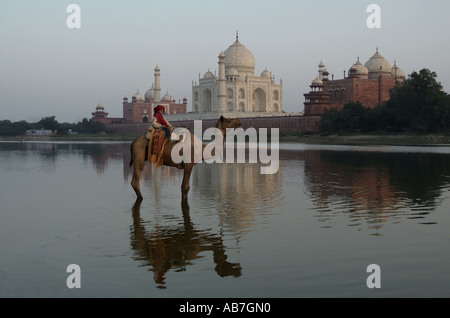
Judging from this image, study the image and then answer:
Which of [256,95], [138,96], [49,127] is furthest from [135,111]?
[256,95]

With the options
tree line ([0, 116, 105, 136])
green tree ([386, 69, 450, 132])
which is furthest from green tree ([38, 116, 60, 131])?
green tree ([386, 69, 450, 132])

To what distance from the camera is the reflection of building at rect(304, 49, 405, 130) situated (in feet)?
232

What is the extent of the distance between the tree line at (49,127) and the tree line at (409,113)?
57.3 meters

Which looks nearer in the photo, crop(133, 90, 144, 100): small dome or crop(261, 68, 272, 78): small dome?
crop(261, 68, 272, 78): small dome

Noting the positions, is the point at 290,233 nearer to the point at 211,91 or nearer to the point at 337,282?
the point at 337,282

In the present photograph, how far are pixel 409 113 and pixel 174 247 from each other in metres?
49.3

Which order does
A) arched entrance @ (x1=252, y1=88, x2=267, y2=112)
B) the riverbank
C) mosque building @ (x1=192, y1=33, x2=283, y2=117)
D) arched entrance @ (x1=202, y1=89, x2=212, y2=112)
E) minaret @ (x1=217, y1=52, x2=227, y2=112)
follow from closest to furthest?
the riverbank, minaret @ (x1=217, y1=52, x2=227, y2=112), mosque building @ (x1=192, y1=33, x2=283, y2=117), arched entrance @ (x1=202, y1=89, x2=212, y2=112), arched entrance @ (x1=252, y1=88, x2=267, y2=112)

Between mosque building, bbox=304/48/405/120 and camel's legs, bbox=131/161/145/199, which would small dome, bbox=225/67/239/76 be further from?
camel's legs, bbox=131/161/145/199

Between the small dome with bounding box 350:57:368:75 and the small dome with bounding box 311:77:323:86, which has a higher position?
the small dome with bounding box 350:57:368:75

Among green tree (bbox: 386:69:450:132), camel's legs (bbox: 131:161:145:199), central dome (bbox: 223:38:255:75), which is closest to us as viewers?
camel's legs (bbox: 131:161:145:199)

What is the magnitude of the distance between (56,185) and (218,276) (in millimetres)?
10419

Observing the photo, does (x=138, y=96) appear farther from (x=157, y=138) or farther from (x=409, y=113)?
(x=157, y=138)

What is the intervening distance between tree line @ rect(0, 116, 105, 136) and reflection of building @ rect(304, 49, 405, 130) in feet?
154

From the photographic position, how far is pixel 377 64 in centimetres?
8012
